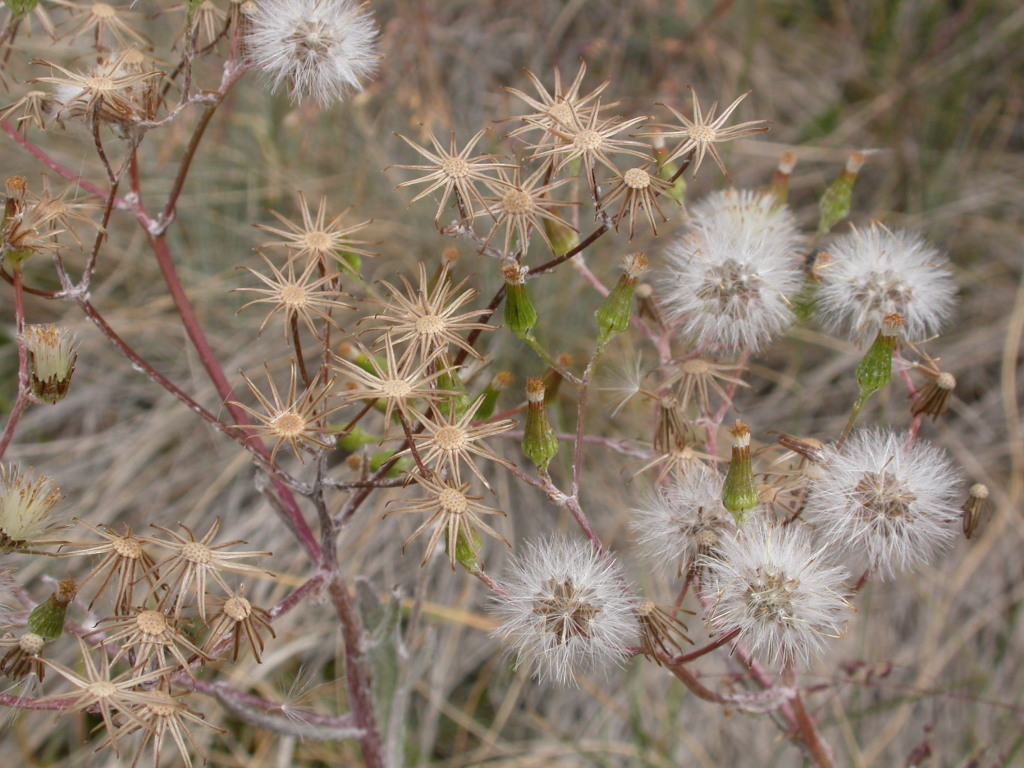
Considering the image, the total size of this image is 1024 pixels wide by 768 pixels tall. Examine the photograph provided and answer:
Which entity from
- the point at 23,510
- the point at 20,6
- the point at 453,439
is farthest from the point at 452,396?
the point at 20,6

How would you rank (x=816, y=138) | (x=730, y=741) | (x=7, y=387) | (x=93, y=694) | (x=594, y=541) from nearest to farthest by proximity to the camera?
(x=93, y=694) → (x=594, y=541) → (x=730, y=741) → (x=7, y=387) → (x=816, y=138)

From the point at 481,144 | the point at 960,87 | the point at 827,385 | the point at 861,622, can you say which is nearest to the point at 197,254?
the point at 481,144

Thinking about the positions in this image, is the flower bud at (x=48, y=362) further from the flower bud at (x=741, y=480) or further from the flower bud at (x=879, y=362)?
the flower bud at (x=879, y=362)

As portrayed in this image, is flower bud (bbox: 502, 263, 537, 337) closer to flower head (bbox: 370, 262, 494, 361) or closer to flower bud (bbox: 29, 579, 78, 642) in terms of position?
flower head (bbox: 370, 262, 494, 361)

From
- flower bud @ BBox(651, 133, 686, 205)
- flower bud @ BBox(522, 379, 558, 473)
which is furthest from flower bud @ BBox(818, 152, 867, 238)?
flower bud @ BBox(522, 379, 558, 473)

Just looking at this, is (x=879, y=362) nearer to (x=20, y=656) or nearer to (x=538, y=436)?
(x=538, y=436)

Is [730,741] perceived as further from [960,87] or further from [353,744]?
[960,87]
